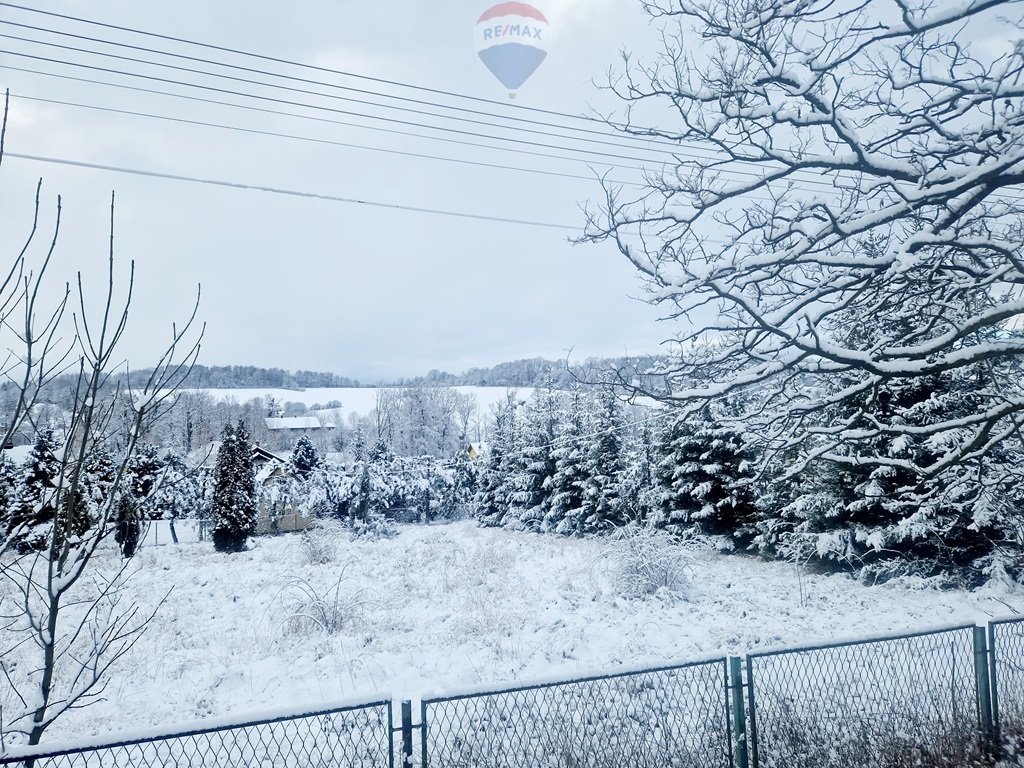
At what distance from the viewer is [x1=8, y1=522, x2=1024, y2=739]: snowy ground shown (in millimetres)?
6973

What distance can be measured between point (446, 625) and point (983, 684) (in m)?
6.39

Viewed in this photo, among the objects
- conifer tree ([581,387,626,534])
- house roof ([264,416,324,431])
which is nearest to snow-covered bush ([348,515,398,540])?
conifer tree ([581,387,626,534])

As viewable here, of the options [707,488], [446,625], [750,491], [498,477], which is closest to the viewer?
[446,625]

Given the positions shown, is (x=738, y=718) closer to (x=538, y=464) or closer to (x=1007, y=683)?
(x=1007, y=683)

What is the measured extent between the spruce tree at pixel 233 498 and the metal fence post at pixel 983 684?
1974 cm

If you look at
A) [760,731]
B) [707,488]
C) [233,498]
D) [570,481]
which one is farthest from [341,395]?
[760,731]

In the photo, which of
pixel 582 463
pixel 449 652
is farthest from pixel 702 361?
pixel 582 463

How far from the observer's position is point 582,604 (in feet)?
33.4

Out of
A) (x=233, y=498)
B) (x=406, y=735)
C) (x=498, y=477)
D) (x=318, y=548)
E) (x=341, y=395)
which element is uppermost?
(x=341, y=395)

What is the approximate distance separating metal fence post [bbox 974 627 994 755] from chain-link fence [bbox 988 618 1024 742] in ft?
0.15

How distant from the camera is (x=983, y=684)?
479cm

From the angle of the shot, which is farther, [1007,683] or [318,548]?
[318,548]

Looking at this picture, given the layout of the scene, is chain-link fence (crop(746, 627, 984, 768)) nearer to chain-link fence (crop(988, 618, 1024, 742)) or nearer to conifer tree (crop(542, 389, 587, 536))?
chain-link fence (crop(988, 618, 1024, 742))

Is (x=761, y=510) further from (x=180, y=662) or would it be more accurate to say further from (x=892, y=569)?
(x=180, y=662)
